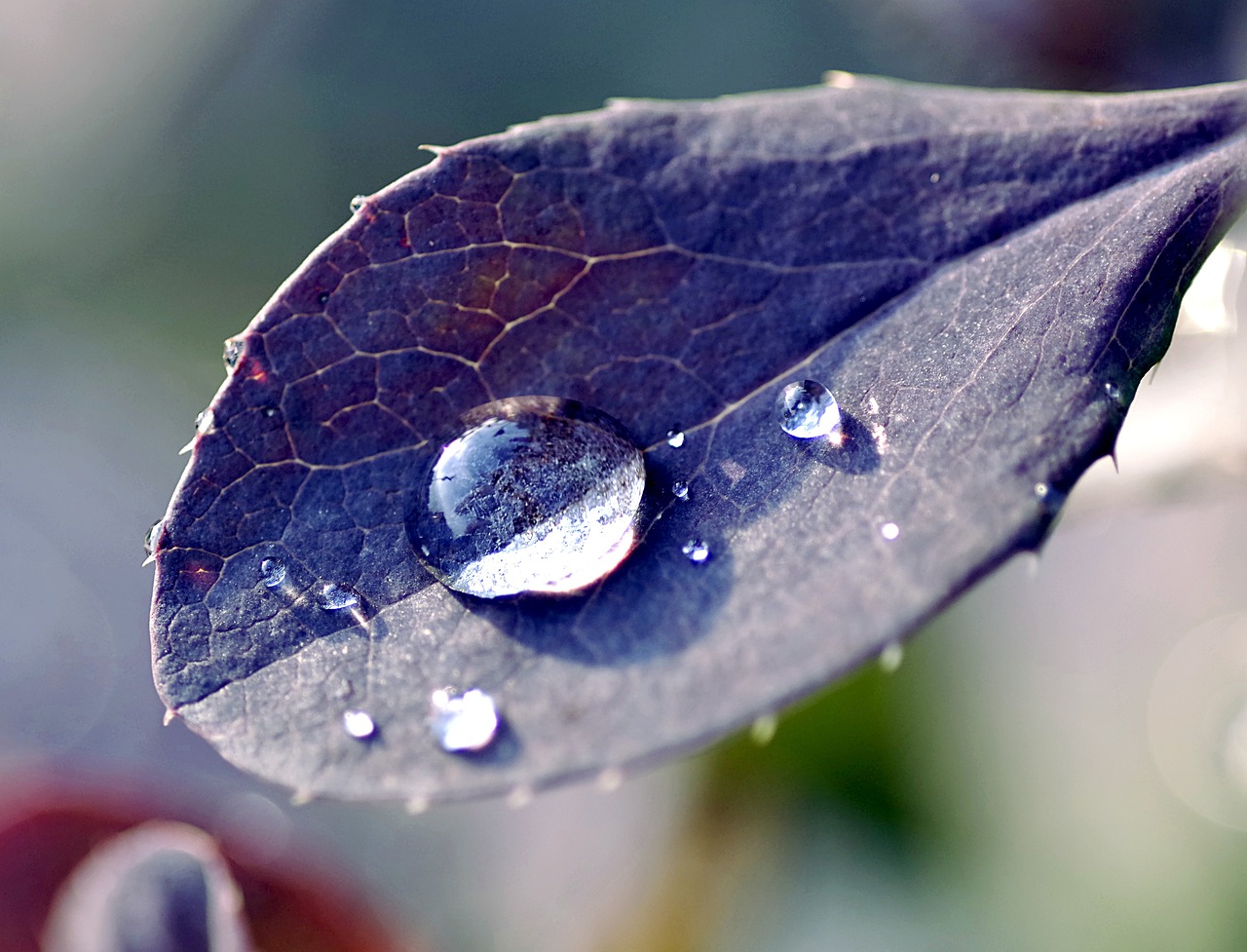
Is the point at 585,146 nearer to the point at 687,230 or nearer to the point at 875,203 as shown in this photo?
the point at 687,230

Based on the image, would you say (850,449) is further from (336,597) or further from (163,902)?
(163,902)

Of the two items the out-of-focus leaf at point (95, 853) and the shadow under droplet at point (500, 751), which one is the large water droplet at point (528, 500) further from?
the out-of-focus leaf at point (95, 853)

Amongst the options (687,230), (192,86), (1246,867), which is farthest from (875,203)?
(192,86)

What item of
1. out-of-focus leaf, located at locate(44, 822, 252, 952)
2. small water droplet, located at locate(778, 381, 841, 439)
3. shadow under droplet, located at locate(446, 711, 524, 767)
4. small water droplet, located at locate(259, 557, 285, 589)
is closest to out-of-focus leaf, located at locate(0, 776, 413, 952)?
out-of-focus leaf, located at locate(44, 822, 252, 952)

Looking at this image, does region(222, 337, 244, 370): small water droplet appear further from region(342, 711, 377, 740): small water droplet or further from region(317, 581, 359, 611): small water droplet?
region(342, 711, 377, 740): small water droplet

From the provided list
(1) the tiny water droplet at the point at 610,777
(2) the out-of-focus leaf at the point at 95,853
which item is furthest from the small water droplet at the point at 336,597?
(2) the out-of-focus leaf at the point at 95,853

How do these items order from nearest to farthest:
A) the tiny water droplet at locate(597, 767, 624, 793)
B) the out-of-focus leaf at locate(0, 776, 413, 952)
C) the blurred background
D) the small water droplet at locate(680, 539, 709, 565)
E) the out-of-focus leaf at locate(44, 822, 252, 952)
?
the tiny water droplet at locate(597, 767, 624, 793) < the small water droplet at locate(680, 539, 709, 565) < the out-of-focus leaf at locate(44, 822, 252, 952) < the out-of-focus leaf at locate(0, 776, 413, 952) < the blurred background

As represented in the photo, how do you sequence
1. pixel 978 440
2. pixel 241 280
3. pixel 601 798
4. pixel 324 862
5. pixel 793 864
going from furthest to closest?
pixel 241 280 < pixel 601 798 < pixel 793 864 < pixel 324 862 < pixel 978 440
